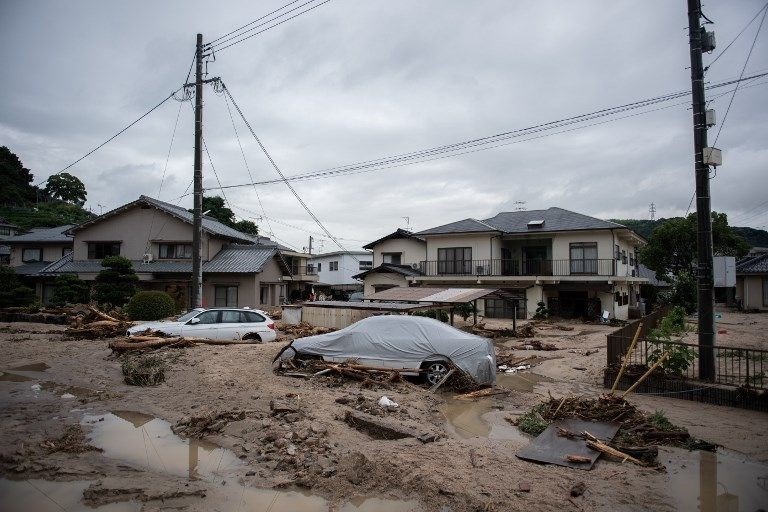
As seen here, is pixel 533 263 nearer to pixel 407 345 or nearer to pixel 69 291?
pixel 407 345

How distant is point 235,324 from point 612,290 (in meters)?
22.6

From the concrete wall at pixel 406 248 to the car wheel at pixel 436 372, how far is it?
25.1 m

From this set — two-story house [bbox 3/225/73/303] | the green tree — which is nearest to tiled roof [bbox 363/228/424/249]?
the green tree

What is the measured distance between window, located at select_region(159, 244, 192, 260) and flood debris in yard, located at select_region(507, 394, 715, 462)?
28202 mm

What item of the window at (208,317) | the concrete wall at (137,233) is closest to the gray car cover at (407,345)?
the window at (208,317)

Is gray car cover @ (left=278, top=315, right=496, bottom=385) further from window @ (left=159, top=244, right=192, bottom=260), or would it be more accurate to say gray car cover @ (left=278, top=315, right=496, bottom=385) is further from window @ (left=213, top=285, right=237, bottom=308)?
window @ (left=159, top=244, right=192, bottom=260)

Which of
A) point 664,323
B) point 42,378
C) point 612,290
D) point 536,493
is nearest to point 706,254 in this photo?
point 664,323

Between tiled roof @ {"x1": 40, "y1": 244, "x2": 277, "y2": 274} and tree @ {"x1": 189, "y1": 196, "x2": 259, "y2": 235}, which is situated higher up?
tree @ {"x1": 189, "y1": 196, "x2": 259, "y2": 235}

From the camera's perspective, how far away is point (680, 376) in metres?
9.48

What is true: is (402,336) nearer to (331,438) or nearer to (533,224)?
(331,438)

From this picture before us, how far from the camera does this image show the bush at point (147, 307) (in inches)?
767

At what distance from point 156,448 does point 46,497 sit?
1514 millimetres

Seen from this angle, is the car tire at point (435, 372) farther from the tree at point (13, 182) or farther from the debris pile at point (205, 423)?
the tree at point (13, 182)

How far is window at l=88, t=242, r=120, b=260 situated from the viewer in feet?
104
